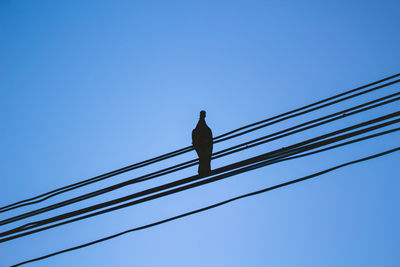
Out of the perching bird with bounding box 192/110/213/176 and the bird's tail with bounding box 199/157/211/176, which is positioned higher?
the perching bird with bounding box 192/110/213/176

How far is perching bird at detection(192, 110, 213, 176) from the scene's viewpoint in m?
4.99

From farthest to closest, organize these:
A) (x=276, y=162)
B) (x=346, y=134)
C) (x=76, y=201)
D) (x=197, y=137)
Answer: (x=197, y=137) → (x=76, y=201) → (x=276, y=162) → (x=346, y=134)

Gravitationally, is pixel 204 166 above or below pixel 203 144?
below

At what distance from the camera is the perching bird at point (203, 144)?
4992 millimetres

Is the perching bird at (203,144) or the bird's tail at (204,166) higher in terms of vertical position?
the perching bird at (203,144)

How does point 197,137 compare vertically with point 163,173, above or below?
above

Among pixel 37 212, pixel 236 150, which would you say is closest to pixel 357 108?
pixel 236 150

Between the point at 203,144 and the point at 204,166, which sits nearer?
the point at 204,166

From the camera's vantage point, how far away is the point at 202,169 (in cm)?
499

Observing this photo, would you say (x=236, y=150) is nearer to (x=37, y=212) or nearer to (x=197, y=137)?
(x=197, y=137)

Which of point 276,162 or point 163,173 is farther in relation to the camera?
point 163,173

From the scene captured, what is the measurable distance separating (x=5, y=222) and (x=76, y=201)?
0.94 metres

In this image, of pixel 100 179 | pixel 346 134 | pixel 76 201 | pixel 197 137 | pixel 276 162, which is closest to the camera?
pixel 346 134

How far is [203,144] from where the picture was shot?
17.9 ft
